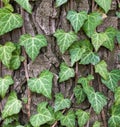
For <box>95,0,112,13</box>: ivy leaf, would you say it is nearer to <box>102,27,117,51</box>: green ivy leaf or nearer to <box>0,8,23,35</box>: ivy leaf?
<box>102,27,117,51</box>: green ivy leaf

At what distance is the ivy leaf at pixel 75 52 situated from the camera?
126 centimetres

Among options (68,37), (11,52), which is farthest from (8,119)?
(68,37)

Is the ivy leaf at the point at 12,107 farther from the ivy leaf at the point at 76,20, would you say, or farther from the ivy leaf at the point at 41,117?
the ivy leaf at the point at 76,20

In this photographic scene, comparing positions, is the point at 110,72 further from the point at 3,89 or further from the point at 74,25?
the point at 3,89

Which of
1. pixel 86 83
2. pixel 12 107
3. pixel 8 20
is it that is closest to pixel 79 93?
pixel 86 83

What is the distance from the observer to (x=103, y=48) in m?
1.31

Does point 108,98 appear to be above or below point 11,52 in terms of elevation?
below

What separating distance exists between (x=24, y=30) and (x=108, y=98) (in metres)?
0.43

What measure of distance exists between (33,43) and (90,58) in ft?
0.74

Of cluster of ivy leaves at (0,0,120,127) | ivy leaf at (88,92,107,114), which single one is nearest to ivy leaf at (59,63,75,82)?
cluster of ivy leaves at (0,0,120,127)

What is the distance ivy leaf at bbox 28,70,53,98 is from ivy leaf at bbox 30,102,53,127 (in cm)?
7

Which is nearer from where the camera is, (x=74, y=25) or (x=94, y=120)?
(x=74, y=25)

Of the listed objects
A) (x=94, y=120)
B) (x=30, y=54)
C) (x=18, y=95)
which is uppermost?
(x=30, y=54)

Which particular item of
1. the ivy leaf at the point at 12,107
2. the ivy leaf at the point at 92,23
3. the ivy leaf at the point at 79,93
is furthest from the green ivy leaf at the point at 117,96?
the ivy leaf at the point at 12,107
